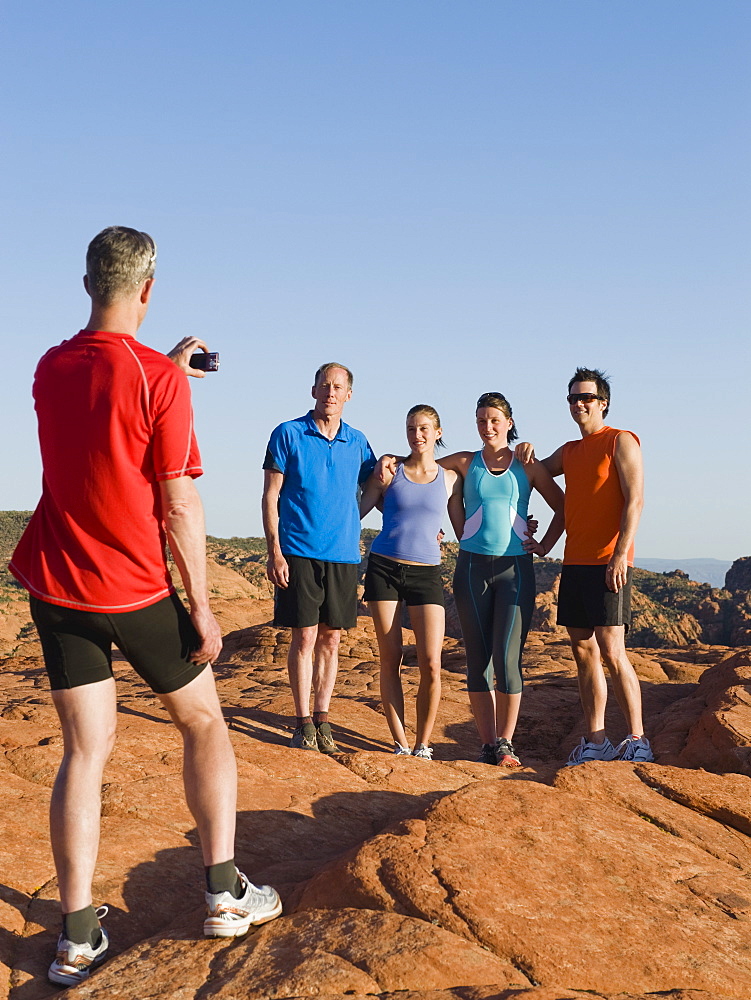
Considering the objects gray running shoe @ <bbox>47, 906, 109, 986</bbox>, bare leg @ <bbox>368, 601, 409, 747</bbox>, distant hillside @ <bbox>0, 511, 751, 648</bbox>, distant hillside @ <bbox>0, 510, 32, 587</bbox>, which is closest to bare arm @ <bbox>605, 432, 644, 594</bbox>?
bare leg @ <bbox>368, 601, 409, 747</bbox>

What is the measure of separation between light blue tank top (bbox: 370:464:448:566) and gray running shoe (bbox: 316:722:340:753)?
1.17m

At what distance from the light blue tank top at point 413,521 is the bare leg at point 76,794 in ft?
10.5

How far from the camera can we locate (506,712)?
5.80 m

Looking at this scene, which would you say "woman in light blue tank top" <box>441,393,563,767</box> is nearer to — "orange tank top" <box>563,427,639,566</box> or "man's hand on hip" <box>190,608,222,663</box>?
"orange tank top" <box>563,427,639,566</box>

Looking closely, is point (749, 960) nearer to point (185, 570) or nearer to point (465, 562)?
point (185, 570)

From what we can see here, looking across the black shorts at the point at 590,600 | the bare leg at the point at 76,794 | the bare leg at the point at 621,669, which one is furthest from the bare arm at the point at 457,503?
the bare leg at the point at 76,794

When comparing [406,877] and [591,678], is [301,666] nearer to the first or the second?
[591,678]

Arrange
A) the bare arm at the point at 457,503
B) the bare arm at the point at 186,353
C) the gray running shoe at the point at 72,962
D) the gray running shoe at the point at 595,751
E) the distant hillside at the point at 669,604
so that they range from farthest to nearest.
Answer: the distant hillside at the point at 669,604, the bare arm at the point at 457,503, the gray running shoe at the point at 595,751, the bare arm at the point at 186,353, the gray running shoe at the point at 72,962

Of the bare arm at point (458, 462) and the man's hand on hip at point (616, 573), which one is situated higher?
the bare arm at point (458, 462)

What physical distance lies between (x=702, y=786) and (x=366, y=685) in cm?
597

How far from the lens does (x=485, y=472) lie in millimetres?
6000

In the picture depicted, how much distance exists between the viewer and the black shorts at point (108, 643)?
9.22 ft

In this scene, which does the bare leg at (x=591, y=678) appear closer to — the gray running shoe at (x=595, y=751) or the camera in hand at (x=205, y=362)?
the gray running shoe at (x=595, y=751)

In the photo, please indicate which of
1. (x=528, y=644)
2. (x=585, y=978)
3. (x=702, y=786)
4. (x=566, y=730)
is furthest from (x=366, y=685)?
(x=585, y=978)
